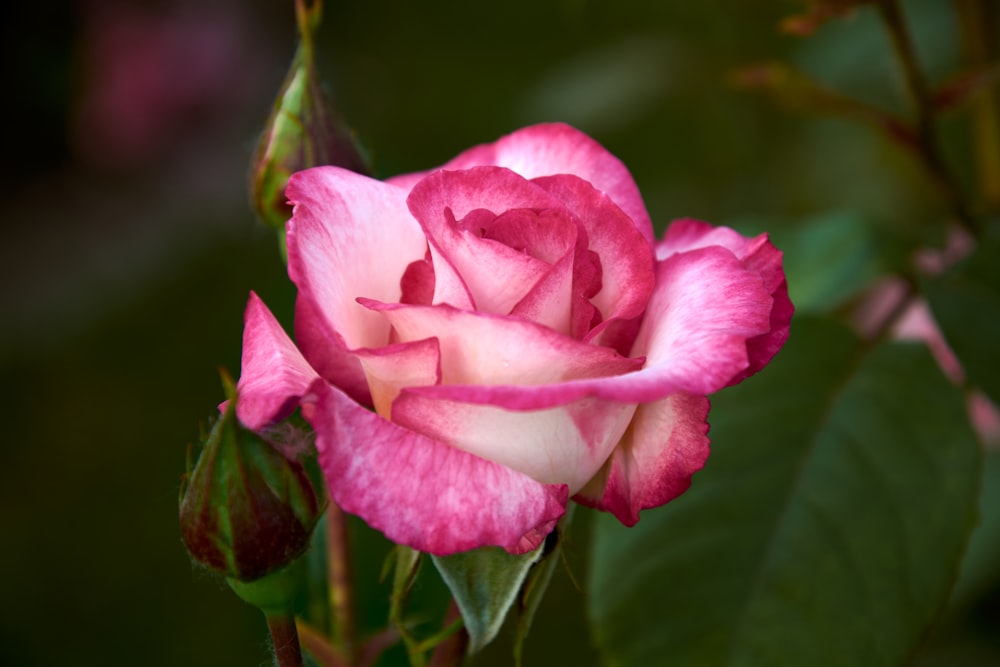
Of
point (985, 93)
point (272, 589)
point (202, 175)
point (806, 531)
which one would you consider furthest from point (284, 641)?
point (202, 175)

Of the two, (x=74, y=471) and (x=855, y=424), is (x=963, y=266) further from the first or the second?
(x=74, y=471)

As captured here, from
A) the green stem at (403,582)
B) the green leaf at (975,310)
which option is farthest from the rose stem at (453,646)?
the green leaf at (975,310)

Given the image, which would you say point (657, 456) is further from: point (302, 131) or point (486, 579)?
point (302, 131)

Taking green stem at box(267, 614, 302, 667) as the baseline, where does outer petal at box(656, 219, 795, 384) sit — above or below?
above

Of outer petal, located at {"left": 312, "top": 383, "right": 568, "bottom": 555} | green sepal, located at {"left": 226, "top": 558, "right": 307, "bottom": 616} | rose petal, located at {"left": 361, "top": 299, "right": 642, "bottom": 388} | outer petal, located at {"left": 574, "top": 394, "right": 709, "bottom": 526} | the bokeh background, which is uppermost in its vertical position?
rose petal, located at {"left": 361, "top": 299, "right": 642, "bottom": 388}

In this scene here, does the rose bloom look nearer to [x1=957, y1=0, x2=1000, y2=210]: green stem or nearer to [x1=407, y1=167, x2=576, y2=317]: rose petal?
[x1=407, y1=167, x2=576, y2=317]: rose petal

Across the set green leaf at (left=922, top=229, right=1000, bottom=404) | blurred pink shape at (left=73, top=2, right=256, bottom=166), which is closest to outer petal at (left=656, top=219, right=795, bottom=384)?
green leaf at (left=922, top=229, right=1000, bottom=404)

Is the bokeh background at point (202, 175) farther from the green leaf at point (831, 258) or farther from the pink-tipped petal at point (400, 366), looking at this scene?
the pink-tipped petal at point (400, 366)
